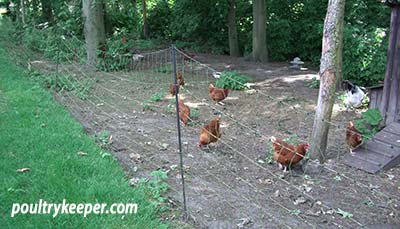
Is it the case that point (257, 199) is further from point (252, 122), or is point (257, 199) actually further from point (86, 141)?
point (252, 122)

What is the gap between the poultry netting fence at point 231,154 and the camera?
12.3 ft

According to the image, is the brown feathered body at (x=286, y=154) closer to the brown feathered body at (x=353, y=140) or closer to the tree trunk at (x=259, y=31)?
the brown feathered body at (x=353, y=140)

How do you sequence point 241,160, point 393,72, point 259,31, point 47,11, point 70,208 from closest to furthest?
point 70,208 < point 241,160 < point 393,72 < point 259,31 < point 47,11

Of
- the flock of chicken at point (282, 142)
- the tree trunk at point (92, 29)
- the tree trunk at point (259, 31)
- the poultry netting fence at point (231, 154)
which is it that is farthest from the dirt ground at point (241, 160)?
the tree trunk at point (259, 31)

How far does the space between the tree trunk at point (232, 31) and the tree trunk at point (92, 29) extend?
505 cm

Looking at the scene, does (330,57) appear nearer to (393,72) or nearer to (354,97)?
(393,72)

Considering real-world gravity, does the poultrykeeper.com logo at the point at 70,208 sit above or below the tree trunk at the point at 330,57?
below

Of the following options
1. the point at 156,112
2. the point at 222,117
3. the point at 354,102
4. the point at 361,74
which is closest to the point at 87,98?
the point at 156,112

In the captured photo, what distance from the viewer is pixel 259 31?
12422 millimetres

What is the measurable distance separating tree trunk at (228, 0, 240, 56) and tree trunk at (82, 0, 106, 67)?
5046 mm

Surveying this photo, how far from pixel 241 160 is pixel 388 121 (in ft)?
7.83

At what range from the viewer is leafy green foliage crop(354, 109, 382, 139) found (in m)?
5.57

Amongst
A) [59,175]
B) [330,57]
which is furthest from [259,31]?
[59,175]

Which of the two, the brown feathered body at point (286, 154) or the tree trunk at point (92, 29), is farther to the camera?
the tree trunk at point (92, 29)
